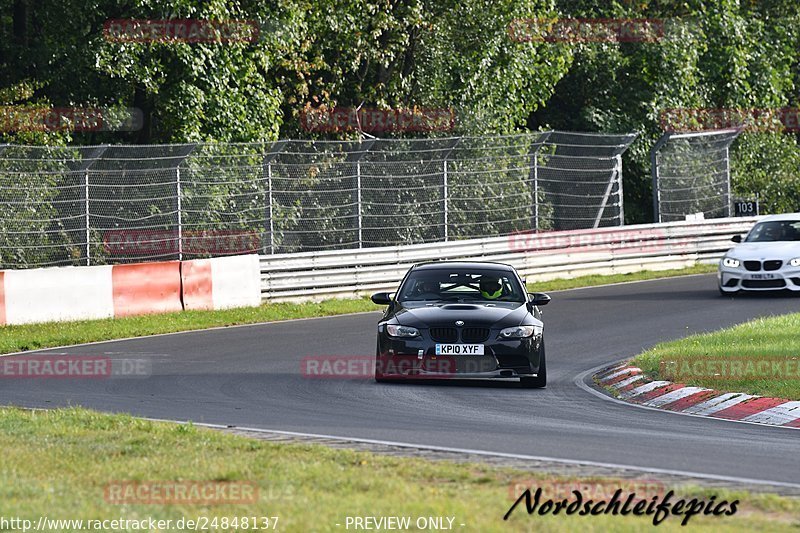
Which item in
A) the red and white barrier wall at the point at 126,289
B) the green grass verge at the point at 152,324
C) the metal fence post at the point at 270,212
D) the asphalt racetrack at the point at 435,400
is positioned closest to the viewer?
the asphalt racetrack at the point at 435,400

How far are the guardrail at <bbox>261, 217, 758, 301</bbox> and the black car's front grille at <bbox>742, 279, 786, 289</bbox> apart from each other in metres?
5.30

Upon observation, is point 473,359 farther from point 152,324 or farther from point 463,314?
point 152,324

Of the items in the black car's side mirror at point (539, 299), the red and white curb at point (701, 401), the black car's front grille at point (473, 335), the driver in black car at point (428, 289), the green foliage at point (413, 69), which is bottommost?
the red and white curb at point (701, 401)

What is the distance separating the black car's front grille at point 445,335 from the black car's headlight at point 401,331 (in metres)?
0.19

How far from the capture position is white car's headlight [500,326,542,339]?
45.3 feet

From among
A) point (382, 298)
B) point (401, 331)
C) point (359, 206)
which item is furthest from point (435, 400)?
point (359, 206)

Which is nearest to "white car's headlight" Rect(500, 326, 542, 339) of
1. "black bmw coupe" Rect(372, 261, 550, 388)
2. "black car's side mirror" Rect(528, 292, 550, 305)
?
"black bmw coupe" Rect(372, 261, 550, 388)

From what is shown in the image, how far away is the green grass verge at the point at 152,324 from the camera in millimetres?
19094

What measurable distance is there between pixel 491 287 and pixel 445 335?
1.42 metres

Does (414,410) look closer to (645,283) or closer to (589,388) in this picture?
(589,388)

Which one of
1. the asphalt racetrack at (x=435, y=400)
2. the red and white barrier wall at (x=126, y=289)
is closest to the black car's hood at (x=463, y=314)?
the asphalt racetrack at (x=435, y=400)

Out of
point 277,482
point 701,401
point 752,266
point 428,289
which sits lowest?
point 701,401

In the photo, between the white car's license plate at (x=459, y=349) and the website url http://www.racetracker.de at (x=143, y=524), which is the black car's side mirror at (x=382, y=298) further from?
the website url http://www.racetracker.de at (x=143, y=524)

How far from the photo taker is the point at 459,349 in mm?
13820
